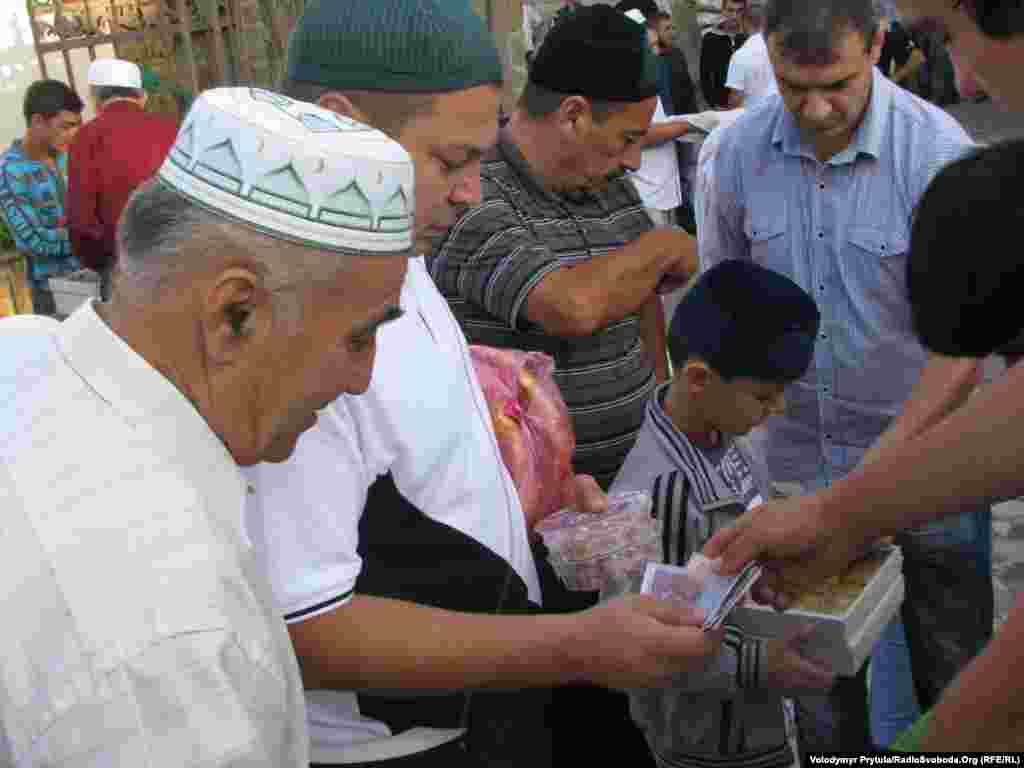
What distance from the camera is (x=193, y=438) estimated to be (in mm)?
1098

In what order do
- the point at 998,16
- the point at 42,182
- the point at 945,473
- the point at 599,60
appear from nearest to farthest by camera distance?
the point at 998,16
the point at 945,473
the point at 599,60
the point at 42,182

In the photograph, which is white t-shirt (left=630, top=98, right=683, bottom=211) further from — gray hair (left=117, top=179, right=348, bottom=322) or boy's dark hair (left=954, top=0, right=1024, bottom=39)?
gray hair (left=117, top=179, right=348, bottom=322)

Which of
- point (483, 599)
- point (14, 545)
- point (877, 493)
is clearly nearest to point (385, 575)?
point (483, 599)

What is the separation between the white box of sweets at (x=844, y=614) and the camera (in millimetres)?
2023

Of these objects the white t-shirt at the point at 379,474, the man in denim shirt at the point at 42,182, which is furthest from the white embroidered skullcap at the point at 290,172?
the man in denim shirt at the point at 42,182

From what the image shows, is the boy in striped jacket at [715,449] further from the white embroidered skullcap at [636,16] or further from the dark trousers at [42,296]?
the dark trousers at [42,296]

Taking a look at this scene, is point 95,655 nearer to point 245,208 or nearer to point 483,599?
point 245,208

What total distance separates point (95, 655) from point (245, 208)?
1.56 feet

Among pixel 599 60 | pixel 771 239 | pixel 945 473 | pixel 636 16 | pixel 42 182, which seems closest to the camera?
pixel 945 473

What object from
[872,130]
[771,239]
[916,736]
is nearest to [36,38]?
[771,239]

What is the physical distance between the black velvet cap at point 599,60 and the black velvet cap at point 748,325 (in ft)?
1.88

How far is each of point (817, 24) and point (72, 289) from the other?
4559 mm

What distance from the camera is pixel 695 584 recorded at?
2049 millimetres

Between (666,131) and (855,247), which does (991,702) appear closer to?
(855,247)
